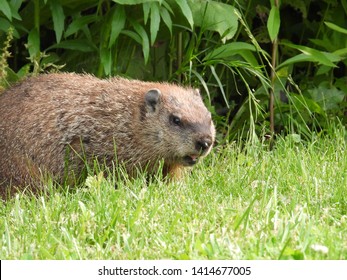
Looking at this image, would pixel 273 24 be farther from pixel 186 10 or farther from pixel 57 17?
pixel 57 17

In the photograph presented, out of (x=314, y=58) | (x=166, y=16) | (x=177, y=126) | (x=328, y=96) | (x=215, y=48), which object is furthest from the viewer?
(x=328, y=96)

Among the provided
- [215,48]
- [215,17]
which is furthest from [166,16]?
[215,48]

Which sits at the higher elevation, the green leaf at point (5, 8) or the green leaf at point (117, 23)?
the green leaf at point (5, 8)

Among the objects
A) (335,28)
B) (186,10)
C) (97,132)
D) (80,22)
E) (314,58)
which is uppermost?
(186,10)

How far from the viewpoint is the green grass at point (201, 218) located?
4.35 m

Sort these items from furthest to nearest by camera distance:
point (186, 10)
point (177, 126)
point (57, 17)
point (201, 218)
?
point (57, 17), point (186, 10), point (177, 126), point (201, 218)

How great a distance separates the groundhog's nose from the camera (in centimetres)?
645

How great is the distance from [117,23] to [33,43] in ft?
2.62

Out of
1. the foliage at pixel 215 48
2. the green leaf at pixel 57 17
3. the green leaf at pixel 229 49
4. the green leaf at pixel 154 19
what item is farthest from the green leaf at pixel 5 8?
the green leaf at pixel 229 49

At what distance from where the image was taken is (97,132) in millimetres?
6641

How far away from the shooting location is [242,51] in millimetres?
7543

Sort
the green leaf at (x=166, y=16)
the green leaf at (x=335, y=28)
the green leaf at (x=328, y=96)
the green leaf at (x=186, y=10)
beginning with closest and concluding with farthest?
the green leaf at (x=186, y=10), the green leaf at (x=166, y=16), the green leaf at (x=335, y=28), the green leaf at (x=328, y=96)

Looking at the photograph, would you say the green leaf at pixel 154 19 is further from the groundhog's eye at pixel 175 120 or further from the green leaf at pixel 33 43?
the green leaf at pixel 33 43

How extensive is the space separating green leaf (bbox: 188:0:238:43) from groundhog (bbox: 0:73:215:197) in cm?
76
